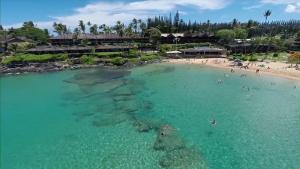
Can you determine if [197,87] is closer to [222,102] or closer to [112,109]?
[222,102]

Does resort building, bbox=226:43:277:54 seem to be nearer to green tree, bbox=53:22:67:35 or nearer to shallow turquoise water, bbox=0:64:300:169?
shallow turquoise water, bbox=0:64:300:169

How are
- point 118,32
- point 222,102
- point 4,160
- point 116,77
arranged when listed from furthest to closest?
1. point 118,32
2. point 116,77
3. point 222,102
4. point 4,160

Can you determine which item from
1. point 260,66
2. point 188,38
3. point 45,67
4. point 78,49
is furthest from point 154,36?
Answer: point 260,66

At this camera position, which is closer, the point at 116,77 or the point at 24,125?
the point at 24,125

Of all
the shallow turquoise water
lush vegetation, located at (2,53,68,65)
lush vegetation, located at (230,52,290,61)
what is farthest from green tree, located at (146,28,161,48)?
the shallow turquoise water

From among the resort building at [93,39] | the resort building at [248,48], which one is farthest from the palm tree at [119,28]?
the resort building at [248,48]

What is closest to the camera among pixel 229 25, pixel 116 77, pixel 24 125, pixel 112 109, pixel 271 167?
pixel 271 167

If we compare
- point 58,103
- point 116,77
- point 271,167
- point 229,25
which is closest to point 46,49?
point 116,77

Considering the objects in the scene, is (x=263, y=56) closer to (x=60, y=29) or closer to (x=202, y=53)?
(x=202, y=53)
